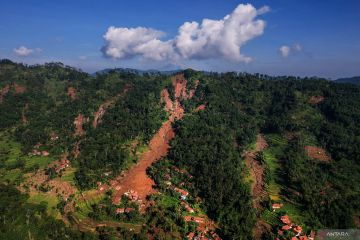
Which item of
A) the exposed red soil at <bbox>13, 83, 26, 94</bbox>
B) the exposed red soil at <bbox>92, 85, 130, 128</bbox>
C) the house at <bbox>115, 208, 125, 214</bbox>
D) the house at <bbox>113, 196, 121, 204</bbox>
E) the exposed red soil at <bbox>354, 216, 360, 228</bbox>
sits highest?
the exposed red soil at <bbox>13, 83, 26, 94</bbox>

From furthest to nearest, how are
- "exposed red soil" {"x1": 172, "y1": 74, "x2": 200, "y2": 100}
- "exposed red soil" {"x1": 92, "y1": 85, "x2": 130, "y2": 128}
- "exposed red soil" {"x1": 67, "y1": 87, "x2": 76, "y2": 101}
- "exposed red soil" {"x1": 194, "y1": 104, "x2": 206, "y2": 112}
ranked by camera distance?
1. "exposed red soil" {"x1": 67, "y1": 87, "x2": 76, "y2": 101}
2. "exposed red soil" {"x1": 172, "y1": 74, "x2": 200, "y2": 100}
3. "exposed red soil" {"x1": 194, "y1": 104, "x2": 206, "y2": 112}
4. "exposed red soil" {"x1": 92, "y1": 85, "x2": 130, "y2": 128}

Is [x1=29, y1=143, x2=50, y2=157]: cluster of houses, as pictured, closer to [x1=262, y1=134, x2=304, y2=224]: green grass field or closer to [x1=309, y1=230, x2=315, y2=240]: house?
[x1=262, y1=134, x2=304, y2=224]: green grass field

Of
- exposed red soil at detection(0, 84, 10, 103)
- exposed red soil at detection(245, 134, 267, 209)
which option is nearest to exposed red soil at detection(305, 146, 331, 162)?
exposed red soil at detection(245, 134, 267, 209)

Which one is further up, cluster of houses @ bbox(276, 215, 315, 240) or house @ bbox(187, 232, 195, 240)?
cluster of houses @ bbox(276, 215, 315, 240)

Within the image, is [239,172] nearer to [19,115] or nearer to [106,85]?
[106,85]

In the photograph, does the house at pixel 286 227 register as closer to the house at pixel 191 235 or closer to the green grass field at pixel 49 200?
the house at pixel 191 235

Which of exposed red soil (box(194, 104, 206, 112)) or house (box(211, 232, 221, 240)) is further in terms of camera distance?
exposed red soil (box(194, 104, 206, 112))

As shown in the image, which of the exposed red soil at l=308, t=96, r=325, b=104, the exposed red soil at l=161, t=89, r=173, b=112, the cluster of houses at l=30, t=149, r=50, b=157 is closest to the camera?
the cluster of houses at l=30, t=149, r=50, b=157

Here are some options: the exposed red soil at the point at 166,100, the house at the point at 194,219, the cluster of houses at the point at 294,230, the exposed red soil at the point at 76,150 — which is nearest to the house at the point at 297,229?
the cluster of houses at the point at 294,230
